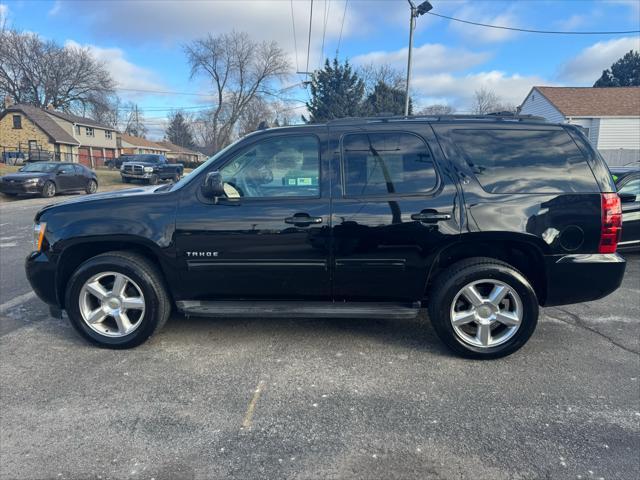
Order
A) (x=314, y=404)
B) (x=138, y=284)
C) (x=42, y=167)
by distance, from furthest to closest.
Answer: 1. (x=42, y=167)
2. (x=138, y=284)
3. (x=314, y=404)

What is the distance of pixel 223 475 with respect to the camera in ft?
7.12

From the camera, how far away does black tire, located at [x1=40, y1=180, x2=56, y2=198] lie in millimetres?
16736

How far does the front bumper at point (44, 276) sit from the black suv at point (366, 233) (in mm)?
13

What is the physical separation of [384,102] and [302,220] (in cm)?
3157

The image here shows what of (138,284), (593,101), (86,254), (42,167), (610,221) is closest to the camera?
(610,221)

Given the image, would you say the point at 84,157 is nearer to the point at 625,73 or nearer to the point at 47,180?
the point at 47,180

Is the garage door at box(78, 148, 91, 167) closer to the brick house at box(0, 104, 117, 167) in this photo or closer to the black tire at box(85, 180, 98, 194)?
the brick house at box(0, 104, 117, 167)

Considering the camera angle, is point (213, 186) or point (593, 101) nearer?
point (213, 186)

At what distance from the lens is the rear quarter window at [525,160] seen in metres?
3.30

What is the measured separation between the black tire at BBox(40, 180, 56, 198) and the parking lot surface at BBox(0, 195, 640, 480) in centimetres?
1512

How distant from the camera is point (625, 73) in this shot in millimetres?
46031

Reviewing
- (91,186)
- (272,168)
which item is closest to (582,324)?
(272,168)

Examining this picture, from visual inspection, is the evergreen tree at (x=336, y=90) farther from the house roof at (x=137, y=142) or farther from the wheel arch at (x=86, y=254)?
the house roof at (x=137, y=142)

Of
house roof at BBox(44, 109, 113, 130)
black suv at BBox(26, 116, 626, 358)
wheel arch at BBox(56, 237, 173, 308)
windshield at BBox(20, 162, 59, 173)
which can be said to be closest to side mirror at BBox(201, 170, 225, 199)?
black suv at BBox(26, 116, 626, 358)
